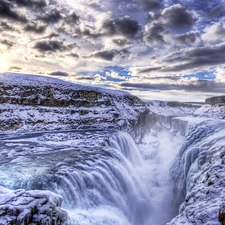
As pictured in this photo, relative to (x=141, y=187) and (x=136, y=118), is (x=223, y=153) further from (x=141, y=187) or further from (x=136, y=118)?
(x=136, y=118)

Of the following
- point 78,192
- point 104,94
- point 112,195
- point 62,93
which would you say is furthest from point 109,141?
point 104,94

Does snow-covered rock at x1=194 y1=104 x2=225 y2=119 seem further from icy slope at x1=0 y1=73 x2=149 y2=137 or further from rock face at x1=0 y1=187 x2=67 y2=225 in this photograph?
rock face at x1=0 y1=187 x2=67 y2=225

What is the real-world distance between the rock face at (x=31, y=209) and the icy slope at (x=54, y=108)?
24342mm

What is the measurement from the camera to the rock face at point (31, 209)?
4.68 metres

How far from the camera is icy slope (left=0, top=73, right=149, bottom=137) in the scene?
29234mm

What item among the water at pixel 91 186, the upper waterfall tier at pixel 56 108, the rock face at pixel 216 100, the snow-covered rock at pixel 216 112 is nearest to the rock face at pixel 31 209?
the water at pixel 91 186

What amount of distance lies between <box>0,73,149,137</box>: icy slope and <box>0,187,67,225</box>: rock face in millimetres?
24342

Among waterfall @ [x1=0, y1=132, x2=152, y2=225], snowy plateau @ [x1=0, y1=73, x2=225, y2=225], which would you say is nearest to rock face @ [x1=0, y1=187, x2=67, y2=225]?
snowy plateau @ [x1=0, y1=73, x2=225, y2=225]

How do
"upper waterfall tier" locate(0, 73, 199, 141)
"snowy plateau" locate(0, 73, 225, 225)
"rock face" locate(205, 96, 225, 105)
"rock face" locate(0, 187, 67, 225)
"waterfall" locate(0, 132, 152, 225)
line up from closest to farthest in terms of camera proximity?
"rock face" locate(0, 187, 67, 225)
"snowy plateau" locate(0, 73, 225, 225)
"waterfall" locate(0, 132, 152, 225)
"upper waterfall tier" locate(0, 73, 199, 141)
"rock face" locate(205, 96, 225, 105)

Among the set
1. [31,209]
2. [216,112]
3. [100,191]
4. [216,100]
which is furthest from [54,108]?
[216,100]

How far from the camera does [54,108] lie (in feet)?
112

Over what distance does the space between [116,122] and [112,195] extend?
84.1 feet

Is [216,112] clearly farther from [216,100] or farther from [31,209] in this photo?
[31,209]

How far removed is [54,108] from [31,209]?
30353 mm
